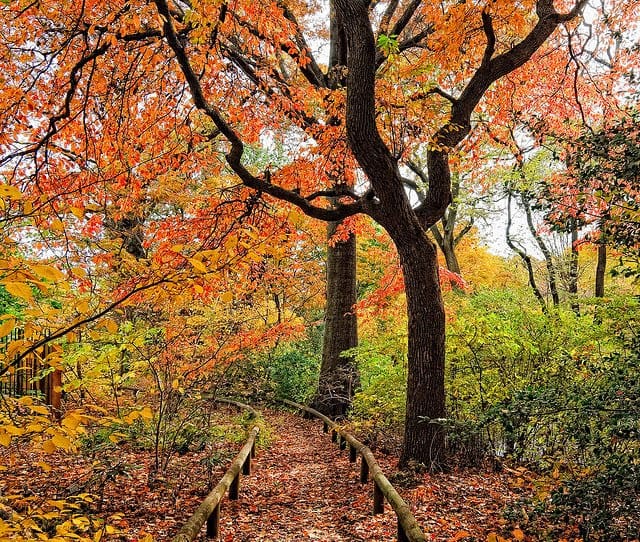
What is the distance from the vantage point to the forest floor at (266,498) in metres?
5.11

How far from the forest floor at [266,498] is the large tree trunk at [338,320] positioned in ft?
16.6

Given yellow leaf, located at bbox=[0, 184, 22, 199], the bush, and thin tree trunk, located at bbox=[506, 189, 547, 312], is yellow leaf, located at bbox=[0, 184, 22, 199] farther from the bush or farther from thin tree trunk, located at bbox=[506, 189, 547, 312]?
thin tree trunk, located at bbox=[506, 189, 547, 312]

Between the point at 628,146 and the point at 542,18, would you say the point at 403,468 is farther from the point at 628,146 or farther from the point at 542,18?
the point at 542,18

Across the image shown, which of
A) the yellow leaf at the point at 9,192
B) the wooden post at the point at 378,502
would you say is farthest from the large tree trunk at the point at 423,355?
the yellow leaf at the point at 9,192

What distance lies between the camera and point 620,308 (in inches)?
181

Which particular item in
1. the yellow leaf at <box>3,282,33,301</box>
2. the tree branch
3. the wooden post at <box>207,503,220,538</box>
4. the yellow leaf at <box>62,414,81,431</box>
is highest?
the tree branch

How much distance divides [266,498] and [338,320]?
23.3 feet

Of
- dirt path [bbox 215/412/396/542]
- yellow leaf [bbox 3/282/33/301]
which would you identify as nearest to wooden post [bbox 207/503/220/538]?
dirt path [bbox 215/412/396/542]

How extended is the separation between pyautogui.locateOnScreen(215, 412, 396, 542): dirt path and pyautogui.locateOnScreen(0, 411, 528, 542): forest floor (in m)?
0.01

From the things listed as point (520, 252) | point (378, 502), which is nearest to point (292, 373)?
point (520, 252)

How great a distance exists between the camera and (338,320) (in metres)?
13.8

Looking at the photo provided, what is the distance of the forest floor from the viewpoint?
5113 millimetres

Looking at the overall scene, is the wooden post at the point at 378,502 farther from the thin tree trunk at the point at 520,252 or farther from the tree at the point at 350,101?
the thin tree trunk at the point at 520,252

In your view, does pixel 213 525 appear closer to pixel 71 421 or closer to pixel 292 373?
pixel 71 421
